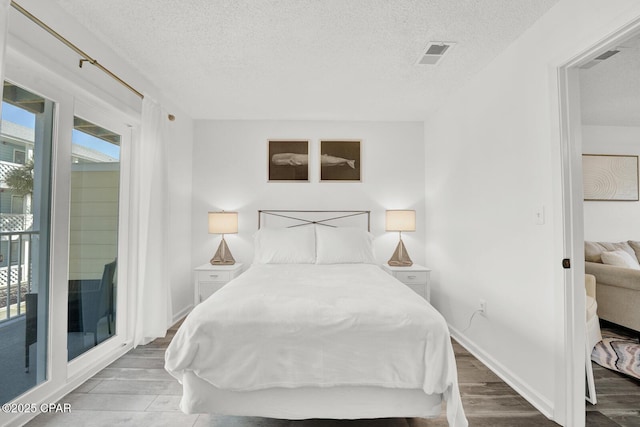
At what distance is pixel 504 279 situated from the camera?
2443mm

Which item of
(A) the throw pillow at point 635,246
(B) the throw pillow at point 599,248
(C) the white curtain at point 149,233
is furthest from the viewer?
(A) the throw pillow at point 635,246

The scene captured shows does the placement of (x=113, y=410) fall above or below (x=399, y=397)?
below

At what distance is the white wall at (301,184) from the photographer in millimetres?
4137

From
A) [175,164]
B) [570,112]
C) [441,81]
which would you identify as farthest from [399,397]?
[175,164]

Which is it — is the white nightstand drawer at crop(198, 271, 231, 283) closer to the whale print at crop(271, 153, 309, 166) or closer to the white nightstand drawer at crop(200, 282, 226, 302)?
the white nightstand drawer at crop(200, 282, 226, 302)

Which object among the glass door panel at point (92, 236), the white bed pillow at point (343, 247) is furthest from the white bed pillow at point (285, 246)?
the glass door panel at point (92, 236)

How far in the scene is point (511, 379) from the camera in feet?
7.55

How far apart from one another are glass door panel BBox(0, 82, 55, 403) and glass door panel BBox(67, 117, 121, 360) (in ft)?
0.85

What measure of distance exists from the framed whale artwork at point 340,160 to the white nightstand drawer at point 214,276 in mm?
1694

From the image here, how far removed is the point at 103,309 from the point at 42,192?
3.81 feet

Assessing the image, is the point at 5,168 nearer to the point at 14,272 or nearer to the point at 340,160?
the point at 14,272

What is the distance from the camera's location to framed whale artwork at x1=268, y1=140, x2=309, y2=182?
13.6ft

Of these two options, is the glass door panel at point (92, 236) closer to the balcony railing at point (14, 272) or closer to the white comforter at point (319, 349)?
the balcony railing at point (14, 272)

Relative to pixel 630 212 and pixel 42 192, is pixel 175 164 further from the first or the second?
pixel 630 212
